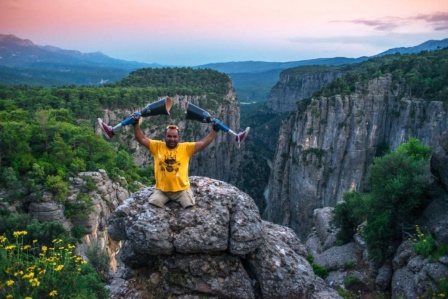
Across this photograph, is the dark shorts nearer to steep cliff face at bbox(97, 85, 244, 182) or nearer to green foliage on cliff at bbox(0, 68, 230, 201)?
green foliage on cliff at bbox(0, 68, 230, 201)

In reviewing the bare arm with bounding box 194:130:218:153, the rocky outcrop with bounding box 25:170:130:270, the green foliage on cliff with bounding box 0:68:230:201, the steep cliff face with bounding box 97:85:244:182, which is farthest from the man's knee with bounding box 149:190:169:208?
the steep cliff face with bounding box 97:85:244:182

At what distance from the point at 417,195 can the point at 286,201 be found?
2323 inches

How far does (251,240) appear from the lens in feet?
28.9

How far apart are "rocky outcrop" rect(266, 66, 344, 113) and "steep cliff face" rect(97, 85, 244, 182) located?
60.7 m

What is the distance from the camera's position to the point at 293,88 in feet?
570

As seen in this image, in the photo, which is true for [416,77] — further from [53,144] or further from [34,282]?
[34,282]

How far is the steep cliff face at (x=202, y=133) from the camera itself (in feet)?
239

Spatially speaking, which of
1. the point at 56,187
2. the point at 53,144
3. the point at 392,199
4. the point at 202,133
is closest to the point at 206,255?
the point at 392,199

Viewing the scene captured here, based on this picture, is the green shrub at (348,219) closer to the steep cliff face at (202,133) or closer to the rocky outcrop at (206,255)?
the rocky outcrop at (206,255)

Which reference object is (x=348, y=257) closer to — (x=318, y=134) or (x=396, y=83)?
(x=318, y=134)

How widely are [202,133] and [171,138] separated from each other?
3406 inches

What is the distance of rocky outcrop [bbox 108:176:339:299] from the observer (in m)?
8.61

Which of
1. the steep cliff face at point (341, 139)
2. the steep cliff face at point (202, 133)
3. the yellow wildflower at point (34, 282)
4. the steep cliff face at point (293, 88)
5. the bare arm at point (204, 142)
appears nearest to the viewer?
the yellow wildflower at point (34, 282)

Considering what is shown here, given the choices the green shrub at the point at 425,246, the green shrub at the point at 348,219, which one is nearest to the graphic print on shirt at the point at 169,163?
the green shrub at the point at 425,246
